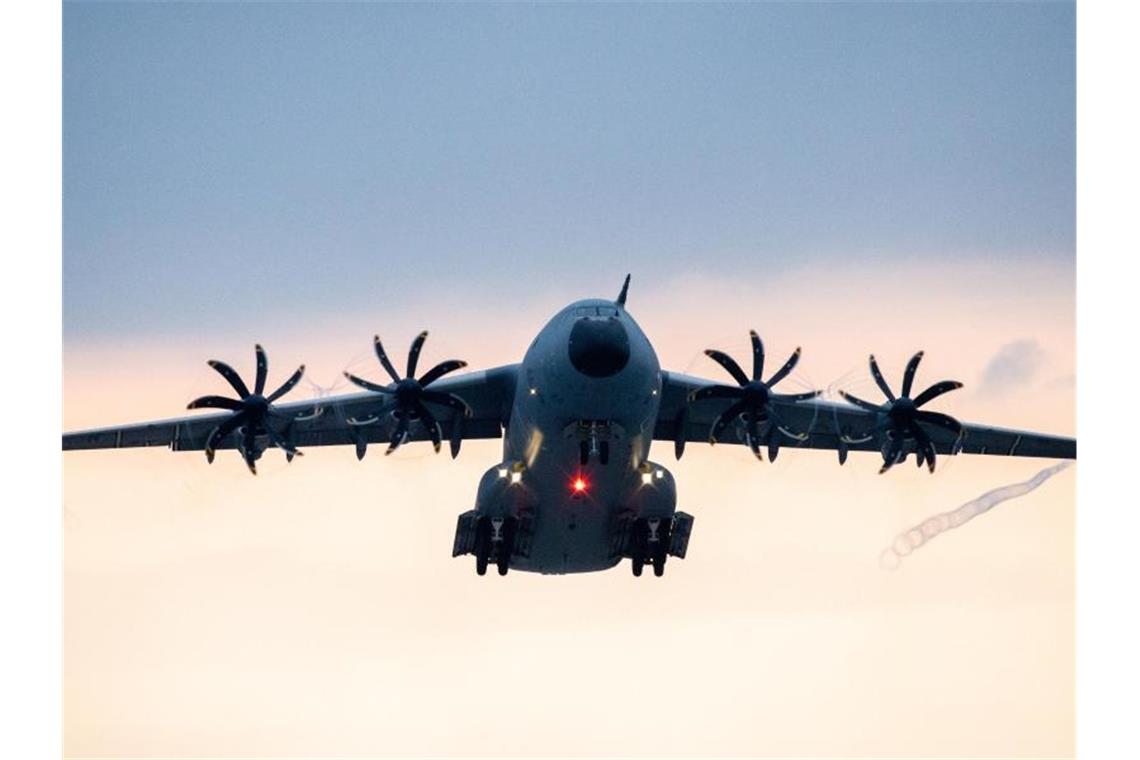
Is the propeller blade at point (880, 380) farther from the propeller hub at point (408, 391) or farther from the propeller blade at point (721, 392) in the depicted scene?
the propeller hub at point (408, 391)

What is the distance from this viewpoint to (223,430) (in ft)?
92.1

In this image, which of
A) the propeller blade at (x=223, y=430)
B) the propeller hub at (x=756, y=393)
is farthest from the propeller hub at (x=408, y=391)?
the propeller hub at (x=756, y=393)

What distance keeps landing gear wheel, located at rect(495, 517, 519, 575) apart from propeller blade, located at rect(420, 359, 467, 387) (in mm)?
2443

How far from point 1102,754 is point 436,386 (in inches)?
459

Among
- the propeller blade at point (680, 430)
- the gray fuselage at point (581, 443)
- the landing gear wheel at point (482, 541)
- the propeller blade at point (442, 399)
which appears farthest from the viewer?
the propeller blade at point (680, 430)

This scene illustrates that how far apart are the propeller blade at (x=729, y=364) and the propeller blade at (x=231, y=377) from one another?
7.15 m

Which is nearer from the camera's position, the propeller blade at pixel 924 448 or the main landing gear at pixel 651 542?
the main landing gear at pixel 651 542

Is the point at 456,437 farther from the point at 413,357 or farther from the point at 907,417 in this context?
the point at 907,417

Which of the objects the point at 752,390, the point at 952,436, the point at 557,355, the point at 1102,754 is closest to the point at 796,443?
the point at 952,436

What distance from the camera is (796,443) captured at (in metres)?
33.0

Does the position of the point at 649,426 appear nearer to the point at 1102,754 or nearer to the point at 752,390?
the point at 752,390

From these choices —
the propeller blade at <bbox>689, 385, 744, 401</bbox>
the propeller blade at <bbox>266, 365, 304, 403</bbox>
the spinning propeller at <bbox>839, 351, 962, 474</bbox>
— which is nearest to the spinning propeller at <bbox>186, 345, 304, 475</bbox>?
the propeller blade at <bbox>266, 365, 304, 403</bbox>

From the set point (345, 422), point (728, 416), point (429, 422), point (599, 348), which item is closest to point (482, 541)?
point (429, 422)

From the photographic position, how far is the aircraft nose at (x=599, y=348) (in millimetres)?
25266
